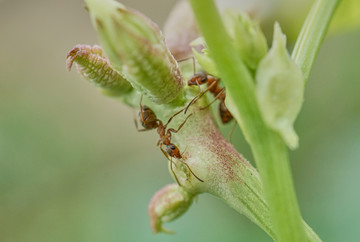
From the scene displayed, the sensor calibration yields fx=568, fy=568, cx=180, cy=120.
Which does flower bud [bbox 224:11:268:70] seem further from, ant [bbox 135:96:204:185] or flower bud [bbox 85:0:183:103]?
ant [bbox 135:96:204:185]

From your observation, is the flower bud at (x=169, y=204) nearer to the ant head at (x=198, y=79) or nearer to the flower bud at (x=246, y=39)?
the ant head at (x=198, y=79)

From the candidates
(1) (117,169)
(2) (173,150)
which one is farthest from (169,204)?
(1) (117,169)

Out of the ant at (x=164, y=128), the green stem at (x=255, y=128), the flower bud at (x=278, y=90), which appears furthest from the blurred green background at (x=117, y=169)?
the flower bud at (x=278, y=90)

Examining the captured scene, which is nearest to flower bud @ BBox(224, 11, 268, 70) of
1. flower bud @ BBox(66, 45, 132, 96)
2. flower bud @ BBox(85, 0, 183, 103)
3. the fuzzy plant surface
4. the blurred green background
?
the fuzzy plant surface

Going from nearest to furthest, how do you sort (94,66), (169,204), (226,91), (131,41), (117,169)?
(131,41), (226,91), (94,66), (169,204), (117,169)

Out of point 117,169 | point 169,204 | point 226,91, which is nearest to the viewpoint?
point 226,91

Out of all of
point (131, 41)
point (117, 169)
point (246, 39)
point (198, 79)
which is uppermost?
point (131, 41)

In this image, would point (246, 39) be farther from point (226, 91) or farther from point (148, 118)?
point (148, 118)
